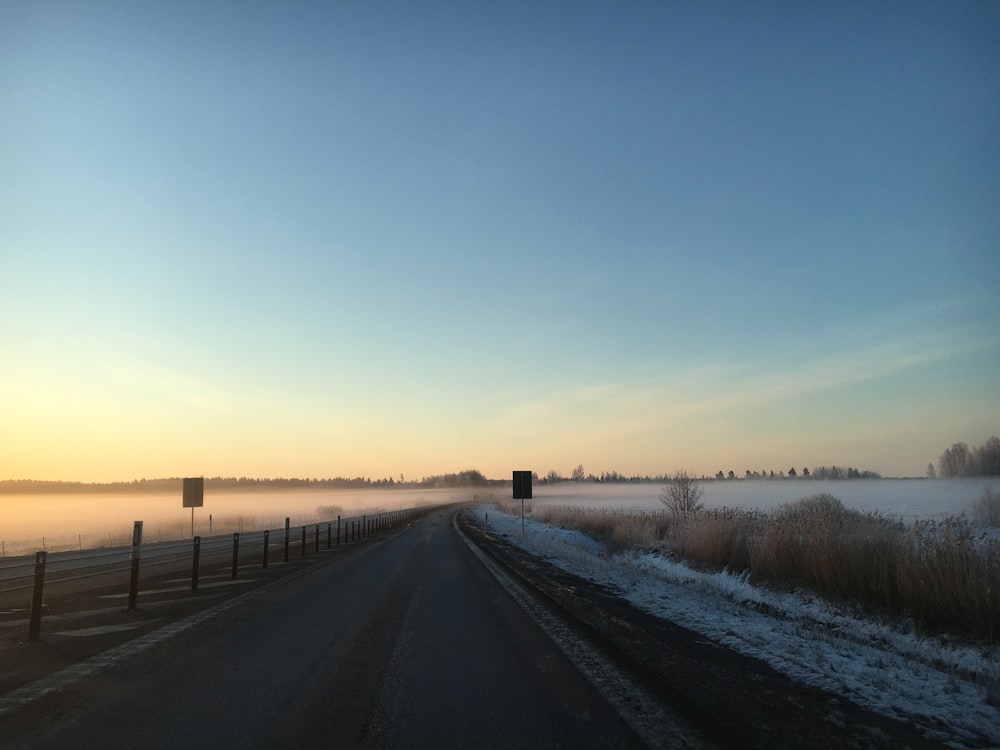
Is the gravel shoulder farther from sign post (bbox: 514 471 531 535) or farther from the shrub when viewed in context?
the shrub

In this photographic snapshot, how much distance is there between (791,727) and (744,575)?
42.1ft

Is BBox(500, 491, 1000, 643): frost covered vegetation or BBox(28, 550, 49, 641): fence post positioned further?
BBox(500, 491, 1000, 643): frost covered vegetation

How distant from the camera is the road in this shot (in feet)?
15.6

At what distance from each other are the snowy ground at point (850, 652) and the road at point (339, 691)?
2.38 m

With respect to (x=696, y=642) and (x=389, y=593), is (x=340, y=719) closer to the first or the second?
(x=696, y=642)

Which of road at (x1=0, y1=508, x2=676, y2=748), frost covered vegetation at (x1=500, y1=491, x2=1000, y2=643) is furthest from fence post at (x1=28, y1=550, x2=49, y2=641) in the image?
frost covered vegetation at (x1=500, y1=491, x2=1000, y2=643)

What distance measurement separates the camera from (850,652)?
765 cm

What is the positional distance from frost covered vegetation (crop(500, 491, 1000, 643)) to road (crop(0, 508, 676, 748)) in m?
6.46

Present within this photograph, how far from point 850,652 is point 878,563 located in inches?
197

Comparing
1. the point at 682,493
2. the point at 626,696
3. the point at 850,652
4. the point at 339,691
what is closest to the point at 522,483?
the point at 682,493

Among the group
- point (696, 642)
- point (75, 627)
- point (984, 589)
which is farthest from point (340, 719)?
point (984, 589)

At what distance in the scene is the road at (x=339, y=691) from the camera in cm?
476

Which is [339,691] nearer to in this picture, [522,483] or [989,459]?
[522,483]

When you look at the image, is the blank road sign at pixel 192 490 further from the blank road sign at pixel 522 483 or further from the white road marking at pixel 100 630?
the white road marking at pixel 100 630
